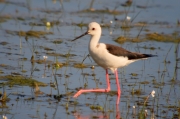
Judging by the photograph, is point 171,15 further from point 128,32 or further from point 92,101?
point 92,101

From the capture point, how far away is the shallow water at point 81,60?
7.92 m

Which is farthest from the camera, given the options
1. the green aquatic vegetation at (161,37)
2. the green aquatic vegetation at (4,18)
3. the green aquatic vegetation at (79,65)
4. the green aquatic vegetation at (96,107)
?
the green aquatic vegetation at (4,18)

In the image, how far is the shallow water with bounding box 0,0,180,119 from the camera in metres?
7.92

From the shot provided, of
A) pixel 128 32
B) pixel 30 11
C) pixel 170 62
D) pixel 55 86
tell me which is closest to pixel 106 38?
pixel 128 32

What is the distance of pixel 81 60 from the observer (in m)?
10.5

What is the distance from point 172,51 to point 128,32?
1502 mm

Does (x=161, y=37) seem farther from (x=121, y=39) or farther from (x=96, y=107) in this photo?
(x=96, y=107)

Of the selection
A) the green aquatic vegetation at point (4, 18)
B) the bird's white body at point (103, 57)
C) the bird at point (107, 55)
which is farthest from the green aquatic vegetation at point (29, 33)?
the bird's white body at point (103, 57)

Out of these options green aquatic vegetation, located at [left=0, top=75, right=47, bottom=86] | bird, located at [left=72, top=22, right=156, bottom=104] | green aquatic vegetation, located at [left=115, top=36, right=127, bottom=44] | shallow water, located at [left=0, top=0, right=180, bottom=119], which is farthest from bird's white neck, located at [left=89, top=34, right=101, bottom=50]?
green aquatic vegetation, located at [left=115, top=36, right=127, bottom=44]

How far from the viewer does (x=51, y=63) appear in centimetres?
1012

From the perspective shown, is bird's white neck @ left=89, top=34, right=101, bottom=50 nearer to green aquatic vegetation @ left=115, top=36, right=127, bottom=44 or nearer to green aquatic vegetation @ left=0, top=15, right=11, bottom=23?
green aquatic vegetation @ left=115, top=36, right=127, bottom=44

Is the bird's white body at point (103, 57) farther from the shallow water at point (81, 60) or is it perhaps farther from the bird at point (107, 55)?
the shallow water at point (81, 60)

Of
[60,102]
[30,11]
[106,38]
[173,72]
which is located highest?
[30,11]

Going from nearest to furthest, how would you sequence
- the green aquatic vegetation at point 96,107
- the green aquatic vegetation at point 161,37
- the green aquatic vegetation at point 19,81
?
the green aquatic vegetation at point 96,107, the green aquatic vegetation at point 19,81, the green aquatic vegetation at point 161,37
